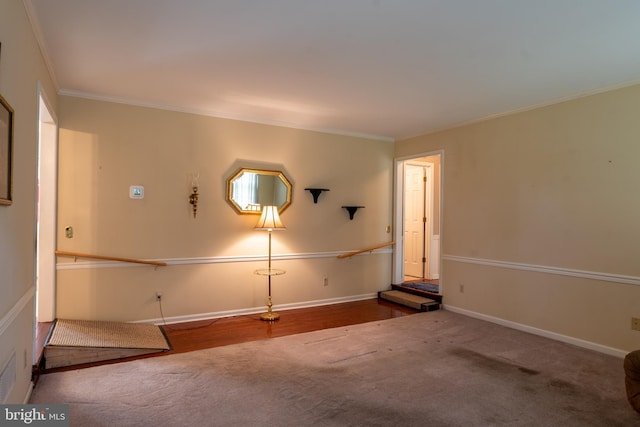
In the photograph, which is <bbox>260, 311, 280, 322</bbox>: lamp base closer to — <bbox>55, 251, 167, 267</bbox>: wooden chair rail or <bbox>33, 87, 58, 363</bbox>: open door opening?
<bbox>55, 251, 167, 267</bbox>: wooden chair rail

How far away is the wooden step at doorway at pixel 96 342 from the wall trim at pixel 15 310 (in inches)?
27.4

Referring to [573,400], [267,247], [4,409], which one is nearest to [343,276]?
[267,247]

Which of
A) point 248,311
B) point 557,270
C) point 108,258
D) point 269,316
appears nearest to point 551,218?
point 557,270

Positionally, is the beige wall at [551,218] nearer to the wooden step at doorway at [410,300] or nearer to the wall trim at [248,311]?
the wooden step at doorway at [410,300]

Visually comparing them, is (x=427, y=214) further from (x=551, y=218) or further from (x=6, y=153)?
(x=6, y=153)

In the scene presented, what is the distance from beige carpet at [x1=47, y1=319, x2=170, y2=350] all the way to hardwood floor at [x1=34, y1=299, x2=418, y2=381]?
11cm

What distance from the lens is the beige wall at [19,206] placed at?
192cm

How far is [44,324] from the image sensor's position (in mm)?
3662

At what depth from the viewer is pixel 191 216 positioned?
14.6 ft

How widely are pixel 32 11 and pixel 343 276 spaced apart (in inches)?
176

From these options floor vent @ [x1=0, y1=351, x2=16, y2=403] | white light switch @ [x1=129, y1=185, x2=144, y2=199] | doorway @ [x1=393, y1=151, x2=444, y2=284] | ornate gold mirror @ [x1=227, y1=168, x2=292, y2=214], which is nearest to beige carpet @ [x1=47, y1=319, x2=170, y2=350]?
floor vent @ [x1=0, y1=351, x2=16, y2=403]

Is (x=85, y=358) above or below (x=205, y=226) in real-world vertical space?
below

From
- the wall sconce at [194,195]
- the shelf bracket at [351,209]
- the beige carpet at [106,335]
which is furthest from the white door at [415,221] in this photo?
the beige carpet at [106,335]

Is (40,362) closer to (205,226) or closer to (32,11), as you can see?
(205,226)
